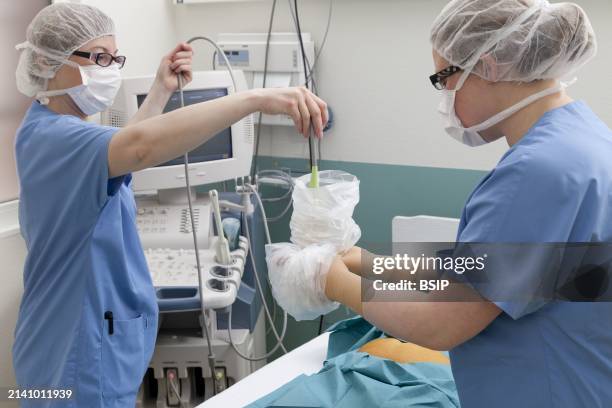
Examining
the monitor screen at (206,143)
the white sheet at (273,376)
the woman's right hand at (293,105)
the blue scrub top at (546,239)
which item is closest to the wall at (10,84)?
the monitor screen at (206,143)

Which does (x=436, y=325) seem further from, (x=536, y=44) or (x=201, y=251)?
(x=201, y=251)

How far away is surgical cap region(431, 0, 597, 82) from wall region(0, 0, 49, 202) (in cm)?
170

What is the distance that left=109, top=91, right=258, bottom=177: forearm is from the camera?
4.22ft

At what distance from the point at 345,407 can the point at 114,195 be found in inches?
28.9

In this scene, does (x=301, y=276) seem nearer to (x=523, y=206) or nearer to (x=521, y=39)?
(x=523, y=206)

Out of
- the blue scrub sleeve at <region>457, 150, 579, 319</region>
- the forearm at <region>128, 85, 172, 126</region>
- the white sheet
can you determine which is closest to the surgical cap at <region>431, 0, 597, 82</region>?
the blue scrub sleeve at <region>457, 150, 579, 319</region>

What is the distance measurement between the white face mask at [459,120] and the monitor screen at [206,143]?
3.85 ft

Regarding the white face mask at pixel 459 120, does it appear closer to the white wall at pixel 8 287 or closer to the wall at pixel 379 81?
the wall at pixel 379 81

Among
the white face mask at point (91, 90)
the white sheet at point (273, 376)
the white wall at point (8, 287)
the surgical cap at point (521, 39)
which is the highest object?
the surgical cap at point (521, 39)

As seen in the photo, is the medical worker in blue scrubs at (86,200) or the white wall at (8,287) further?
the white wall at (8,287)

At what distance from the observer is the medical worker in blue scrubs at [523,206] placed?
1105 mm

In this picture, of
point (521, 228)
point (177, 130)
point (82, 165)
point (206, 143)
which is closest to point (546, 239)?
point (521, 228)

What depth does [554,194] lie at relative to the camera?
42.7 inches

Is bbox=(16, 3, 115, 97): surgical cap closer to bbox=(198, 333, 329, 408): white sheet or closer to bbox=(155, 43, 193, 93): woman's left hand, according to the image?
bbox=(155, 43, 193, 93): woman's left hand
